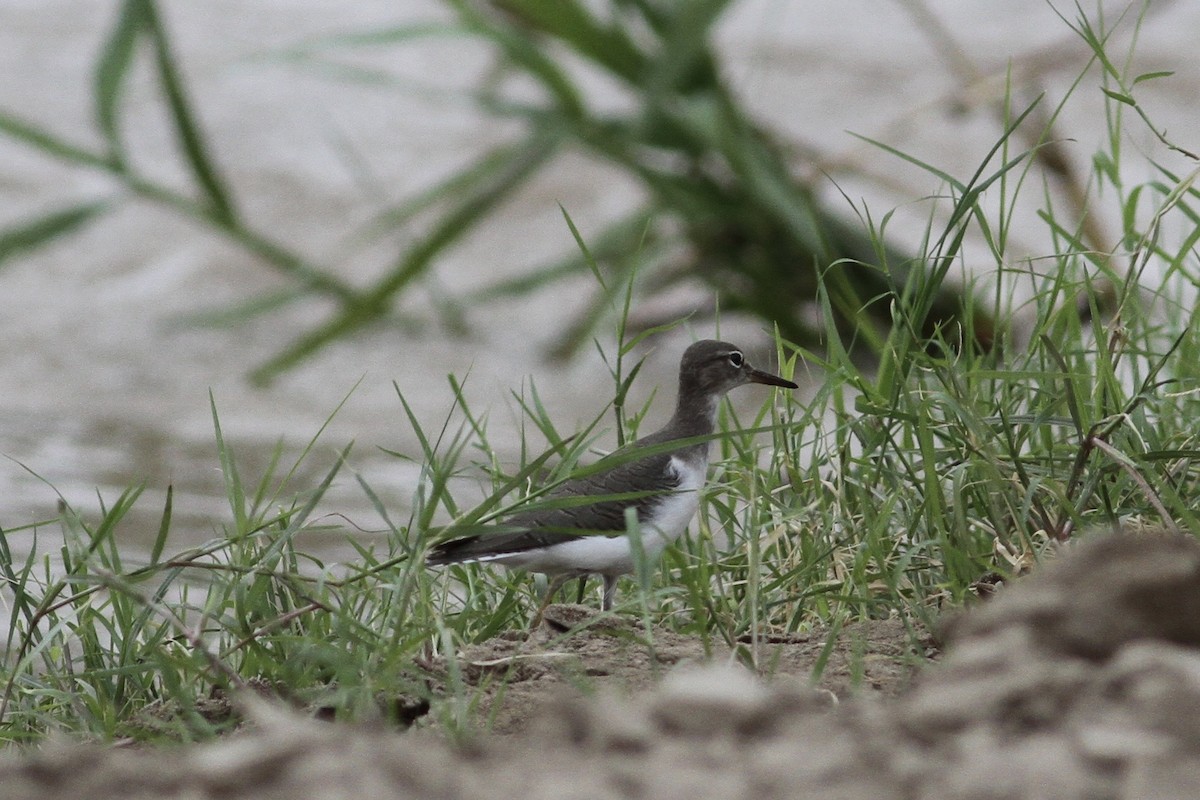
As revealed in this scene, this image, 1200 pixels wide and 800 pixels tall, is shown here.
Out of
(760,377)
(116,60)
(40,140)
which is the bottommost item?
(760,377)

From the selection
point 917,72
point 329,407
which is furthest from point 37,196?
point 917,72

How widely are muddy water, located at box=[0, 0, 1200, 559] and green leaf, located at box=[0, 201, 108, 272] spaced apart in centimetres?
91

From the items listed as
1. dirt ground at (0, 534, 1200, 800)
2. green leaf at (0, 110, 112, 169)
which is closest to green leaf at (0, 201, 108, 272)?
green leaf at (0, 110, 112, 169)

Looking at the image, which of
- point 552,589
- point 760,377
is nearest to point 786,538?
point 552,589

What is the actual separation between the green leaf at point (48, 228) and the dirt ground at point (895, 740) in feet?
17.9

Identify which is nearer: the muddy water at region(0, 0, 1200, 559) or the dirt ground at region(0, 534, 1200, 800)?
the dirt ground at region(0, 534, 1200, 800)

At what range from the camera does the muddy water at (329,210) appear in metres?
7.65

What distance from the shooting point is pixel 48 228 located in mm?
6898

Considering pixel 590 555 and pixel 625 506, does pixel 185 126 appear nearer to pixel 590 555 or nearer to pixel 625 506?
pixel 625 506

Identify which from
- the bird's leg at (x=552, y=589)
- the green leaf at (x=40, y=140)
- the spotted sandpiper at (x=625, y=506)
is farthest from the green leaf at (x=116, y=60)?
the bird's leg at (x=552, y=589)

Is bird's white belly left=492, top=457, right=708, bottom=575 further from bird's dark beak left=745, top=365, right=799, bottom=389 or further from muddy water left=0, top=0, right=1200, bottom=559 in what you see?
muddy water left=0, top=0, right=1200, bottom=559

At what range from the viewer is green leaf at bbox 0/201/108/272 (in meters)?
6.90

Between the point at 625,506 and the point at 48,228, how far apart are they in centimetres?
403

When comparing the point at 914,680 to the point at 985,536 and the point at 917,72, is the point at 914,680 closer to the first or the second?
the point at 985,536
